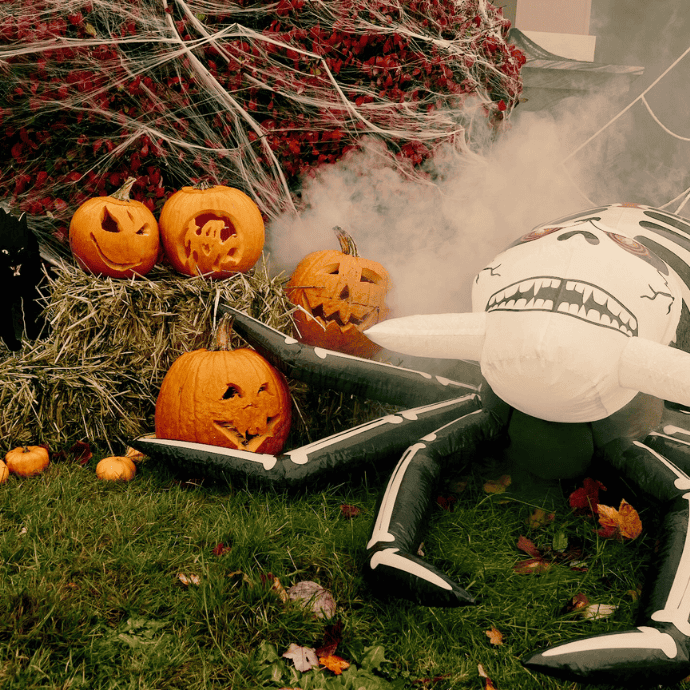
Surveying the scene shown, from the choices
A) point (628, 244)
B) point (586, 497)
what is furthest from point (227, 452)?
point (628, 244)

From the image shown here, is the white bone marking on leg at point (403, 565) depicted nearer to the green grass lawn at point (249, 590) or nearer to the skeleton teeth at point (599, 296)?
the green grass lawn at point (249, 590)

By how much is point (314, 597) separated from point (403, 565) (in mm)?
342

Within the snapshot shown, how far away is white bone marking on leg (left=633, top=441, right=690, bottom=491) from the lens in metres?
1.86

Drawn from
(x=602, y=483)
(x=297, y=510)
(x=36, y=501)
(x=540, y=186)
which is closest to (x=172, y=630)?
(x=297, y=510)

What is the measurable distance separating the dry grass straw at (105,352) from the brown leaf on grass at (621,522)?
5.58ft

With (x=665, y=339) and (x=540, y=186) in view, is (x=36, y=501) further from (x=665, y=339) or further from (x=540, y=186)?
(x=540, y=186)

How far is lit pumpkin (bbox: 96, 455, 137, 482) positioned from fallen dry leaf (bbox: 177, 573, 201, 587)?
0.75m

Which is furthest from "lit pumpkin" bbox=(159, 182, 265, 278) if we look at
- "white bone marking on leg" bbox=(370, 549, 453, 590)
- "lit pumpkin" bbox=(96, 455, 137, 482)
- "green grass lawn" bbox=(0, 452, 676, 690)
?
"white bone marking on leg" bbox=(370, 549, 453, 590)

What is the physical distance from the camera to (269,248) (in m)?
3.71

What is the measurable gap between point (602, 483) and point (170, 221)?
2278mm

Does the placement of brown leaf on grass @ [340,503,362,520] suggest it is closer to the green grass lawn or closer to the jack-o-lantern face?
the green grass lawn

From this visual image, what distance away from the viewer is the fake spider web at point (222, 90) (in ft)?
10.4

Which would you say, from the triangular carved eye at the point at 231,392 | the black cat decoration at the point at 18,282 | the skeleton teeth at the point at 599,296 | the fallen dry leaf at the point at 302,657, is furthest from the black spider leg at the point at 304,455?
the black cat decoration at the point at 18,282

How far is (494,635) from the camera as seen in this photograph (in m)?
1.73
